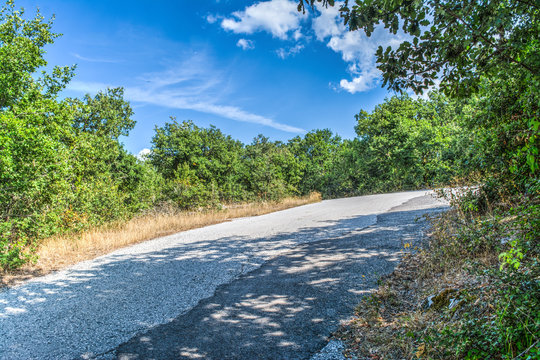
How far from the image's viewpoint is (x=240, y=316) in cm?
320

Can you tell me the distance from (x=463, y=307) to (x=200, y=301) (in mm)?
3045

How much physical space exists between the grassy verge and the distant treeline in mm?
2364

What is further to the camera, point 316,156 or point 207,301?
point 316,156

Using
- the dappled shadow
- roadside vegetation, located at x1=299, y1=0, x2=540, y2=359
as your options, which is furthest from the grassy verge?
the dappled shadow

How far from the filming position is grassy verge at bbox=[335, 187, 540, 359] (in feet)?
6.00

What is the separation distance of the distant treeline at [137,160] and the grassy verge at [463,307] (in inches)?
93.1

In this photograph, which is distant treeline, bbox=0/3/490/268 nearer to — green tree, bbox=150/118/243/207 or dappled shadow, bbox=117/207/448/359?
green tree, bbox=150/118/243/207

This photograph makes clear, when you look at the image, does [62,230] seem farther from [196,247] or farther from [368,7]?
[368,7]

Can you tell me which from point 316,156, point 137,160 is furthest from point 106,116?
point 316,156

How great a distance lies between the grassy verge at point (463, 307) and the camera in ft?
6.00

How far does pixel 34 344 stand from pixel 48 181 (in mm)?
5014

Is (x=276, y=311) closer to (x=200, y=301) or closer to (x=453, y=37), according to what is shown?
(x=200, y=301)

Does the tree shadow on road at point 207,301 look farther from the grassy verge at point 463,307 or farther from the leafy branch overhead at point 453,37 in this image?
the leafy branch overhead at point 453,37

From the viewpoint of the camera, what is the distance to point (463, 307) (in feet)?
7.88
